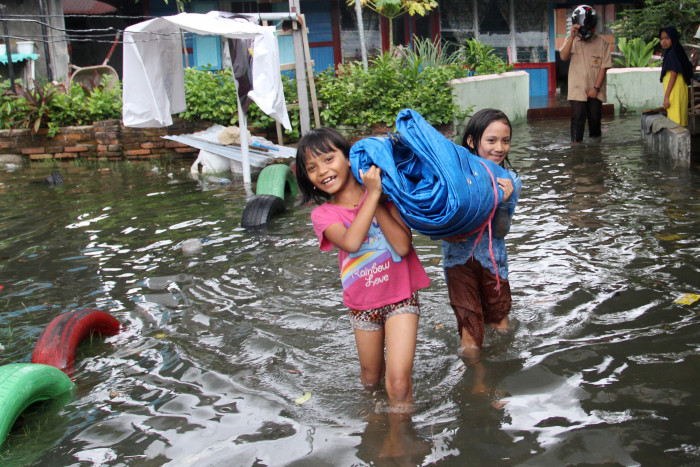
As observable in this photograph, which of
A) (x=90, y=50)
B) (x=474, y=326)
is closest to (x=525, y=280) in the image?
(x=474, y=326)

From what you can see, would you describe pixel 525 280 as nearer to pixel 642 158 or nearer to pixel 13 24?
pixel 642 158

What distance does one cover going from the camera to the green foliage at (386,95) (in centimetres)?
1206

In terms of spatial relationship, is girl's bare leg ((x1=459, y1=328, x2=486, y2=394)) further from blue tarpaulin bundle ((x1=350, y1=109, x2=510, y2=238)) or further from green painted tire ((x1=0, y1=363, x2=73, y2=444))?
green painted tire ((x1=0, y1=363, x2=73, y2=444))

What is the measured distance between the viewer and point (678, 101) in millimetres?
9531

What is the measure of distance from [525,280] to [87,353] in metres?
3.23

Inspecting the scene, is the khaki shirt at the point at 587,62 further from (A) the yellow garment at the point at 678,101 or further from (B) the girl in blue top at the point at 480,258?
(B) the girl in blue top at the point at 480,258

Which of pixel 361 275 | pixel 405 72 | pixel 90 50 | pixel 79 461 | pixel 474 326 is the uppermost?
pixel 90 50

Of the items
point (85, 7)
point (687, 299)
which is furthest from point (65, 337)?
point (85, 7)

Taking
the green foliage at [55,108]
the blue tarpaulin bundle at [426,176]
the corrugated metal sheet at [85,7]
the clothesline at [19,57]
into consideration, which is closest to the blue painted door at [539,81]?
the corrugated metal sheet at [85,7]

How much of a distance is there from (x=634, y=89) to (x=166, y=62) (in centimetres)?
1089

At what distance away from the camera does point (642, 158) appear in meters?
9.50

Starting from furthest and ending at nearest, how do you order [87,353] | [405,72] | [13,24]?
1. [13,24]
2. [405,72]
3. [87,353]

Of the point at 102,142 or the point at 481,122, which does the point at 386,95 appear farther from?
the point at 481,122

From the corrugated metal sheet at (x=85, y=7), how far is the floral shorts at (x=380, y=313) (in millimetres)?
16266
